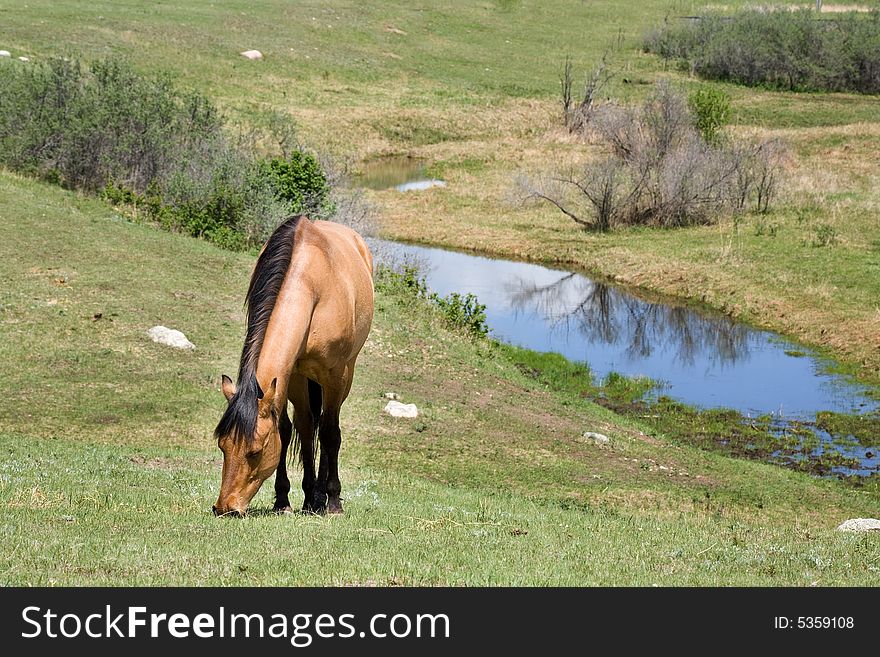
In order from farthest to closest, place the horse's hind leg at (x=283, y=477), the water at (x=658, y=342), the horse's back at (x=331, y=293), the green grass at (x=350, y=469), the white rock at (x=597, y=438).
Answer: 1. the water at (x=658, y=342)
2. the white rock at (x=597, y=438)
3. the horse's hind leg at (x=283, y=477)
4. the horse's back at (x=331, y=293)
5. the green grass at (x=350, y=469)

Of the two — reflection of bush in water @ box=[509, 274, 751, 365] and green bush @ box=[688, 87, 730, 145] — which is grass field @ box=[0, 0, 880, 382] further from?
green bush @ box=[688, 87, 730, 145]

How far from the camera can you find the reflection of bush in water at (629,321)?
27672mm

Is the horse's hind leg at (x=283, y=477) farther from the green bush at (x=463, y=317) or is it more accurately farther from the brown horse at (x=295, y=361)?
the green bush at (x=463, y=317)

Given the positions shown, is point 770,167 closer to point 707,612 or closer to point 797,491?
point 797,491

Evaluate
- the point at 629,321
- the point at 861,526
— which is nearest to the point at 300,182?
the point at 629,321

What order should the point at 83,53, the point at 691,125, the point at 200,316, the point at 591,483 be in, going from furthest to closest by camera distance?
the point at 83,53 < the point at 691,125 < the point at 200,316 < the point at 591,483

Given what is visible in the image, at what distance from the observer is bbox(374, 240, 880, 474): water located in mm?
23047

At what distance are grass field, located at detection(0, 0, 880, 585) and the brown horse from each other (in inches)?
19.6

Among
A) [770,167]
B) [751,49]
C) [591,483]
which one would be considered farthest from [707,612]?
[751,49]

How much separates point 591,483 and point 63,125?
21.5 meters

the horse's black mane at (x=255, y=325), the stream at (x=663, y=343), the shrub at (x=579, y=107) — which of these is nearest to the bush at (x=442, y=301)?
the stream at (x=663, y=343)

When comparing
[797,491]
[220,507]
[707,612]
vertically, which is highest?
[707,612]

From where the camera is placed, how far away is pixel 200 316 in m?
19.7

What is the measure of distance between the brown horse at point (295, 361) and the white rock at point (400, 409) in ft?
19.9
